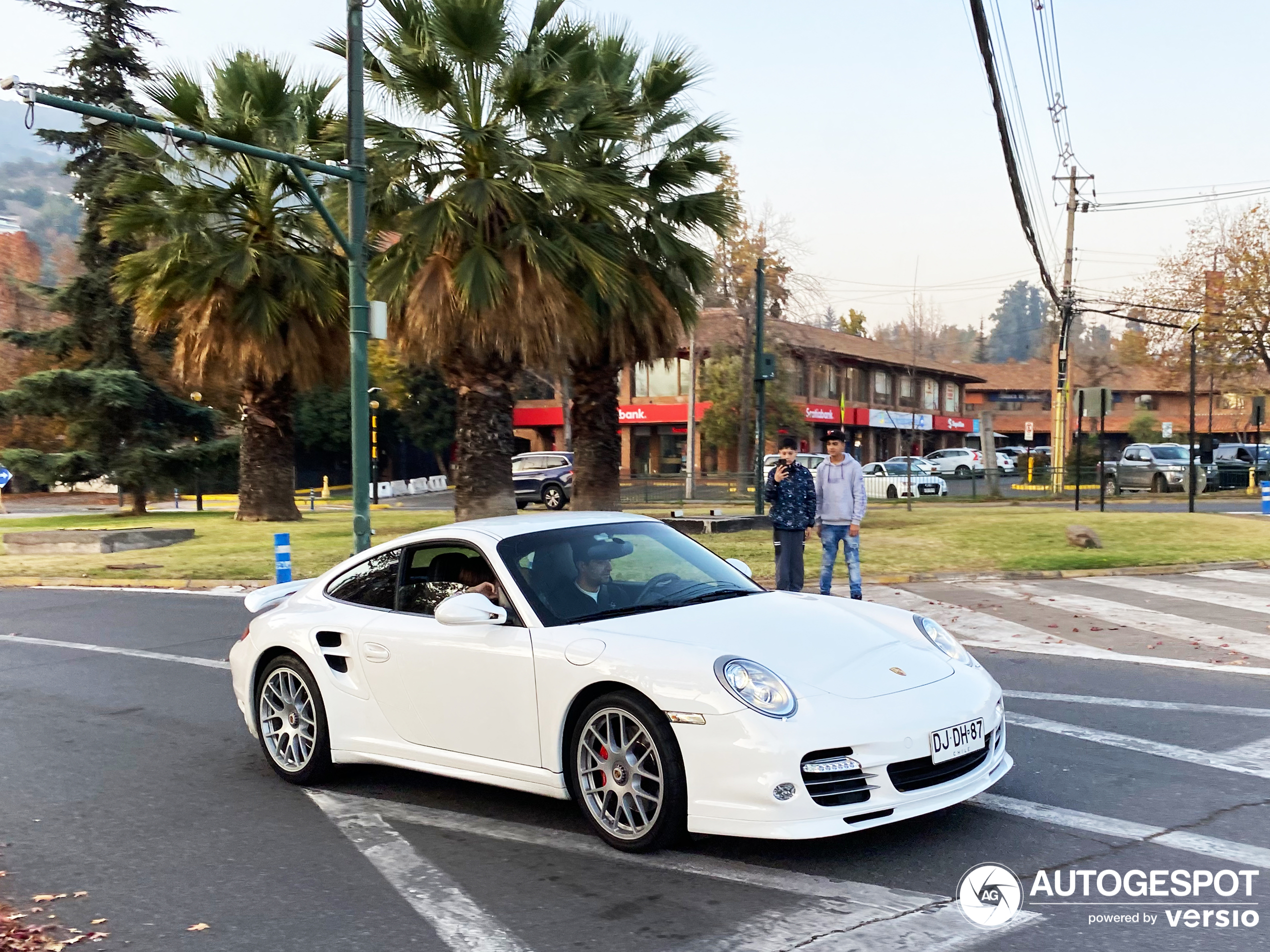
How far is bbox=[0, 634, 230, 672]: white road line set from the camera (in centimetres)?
1030

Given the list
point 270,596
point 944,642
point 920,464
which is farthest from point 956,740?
point 920,464

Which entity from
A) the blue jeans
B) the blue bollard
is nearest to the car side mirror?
the blue jeans

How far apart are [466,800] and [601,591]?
4.32 ft

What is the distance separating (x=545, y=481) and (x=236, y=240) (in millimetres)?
13425

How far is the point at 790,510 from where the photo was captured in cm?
1202

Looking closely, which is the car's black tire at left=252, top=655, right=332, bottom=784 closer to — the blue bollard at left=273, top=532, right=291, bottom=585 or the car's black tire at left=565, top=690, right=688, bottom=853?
the car's black tire at left=565, top=690, right=688, bottom=853

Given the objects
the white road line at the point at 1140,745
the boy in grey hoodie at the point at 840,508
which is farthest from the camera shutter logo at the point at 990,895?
the boy in grey hoodie at the point at 840,508

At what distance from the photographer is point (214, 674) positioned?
9.73m

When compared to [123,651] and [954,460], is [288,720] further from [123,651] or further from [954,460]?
[954,460]

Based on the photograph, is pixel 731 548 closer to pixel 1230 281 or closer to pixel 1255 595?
pixel 1255 595

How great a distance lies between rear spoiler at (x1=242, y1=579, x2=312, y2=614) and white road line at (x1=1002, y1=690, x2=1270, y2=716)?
4.88 metres

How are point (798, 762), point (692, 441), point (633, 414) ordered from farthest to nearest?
point (633, 414)
point (692, 441)
point (798, 762)

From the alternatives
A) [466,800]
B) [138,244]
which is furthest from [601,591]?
[138,244]

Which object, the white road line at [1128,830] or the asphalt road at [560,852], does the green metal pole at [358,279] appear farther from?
the white road line at [1128,830]
